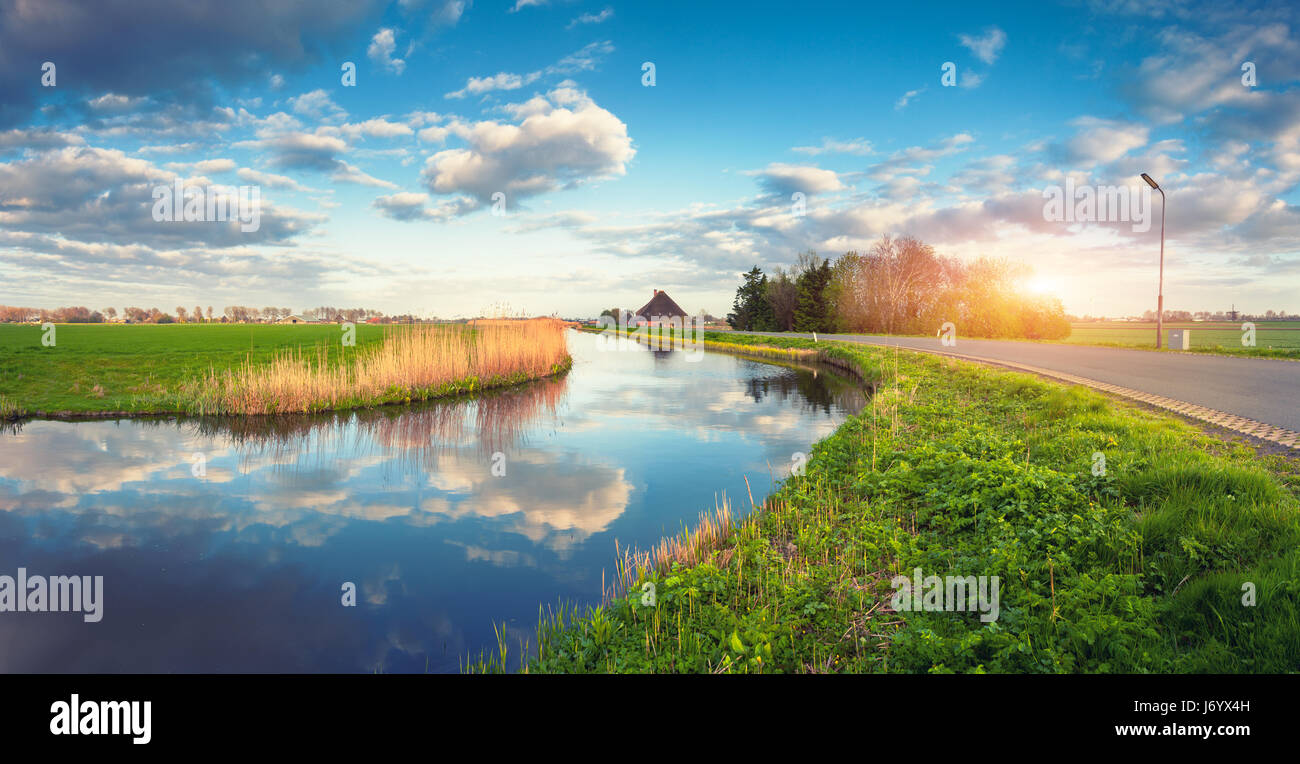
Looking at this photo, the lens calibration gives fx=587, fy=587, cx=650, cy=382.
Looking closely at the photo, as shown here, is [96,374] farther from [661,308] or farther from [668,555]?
[661,308]

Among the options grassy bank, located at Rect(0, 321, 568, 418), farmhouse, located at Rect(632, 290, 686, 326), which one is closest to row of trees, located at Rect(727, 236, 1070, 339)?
farmhouse, located at Rect(632, 290, 686, 326)

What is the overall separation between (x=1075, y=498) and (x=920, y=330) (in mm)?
54559

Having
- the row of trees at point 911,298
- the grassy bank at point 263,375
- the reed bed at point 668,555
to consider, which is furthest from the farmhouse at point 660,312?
the reed bed at point 668,555

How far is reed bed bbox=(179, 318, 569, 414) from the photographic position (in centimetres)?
1773

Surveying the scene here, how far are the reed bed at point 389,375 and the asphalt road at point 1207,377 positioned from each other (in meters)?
19.7

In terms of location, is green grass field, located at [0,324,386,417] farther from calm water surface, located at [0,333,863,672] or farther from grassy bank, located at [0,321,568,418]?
calm water surface, located at [0,333,863,672]

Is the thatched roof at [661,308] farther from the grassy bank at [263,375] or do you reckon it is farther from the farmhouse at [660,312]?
the grassy bank at [263,375]

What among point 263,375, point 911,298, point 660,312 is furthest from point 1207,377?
point 660,312

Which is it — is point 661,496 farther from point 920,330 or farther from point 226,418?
point 920,330

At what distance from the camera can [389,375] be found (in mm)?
20219

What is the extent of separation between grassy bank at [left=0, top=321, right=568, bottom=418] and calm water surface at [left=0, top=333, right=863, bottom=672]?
1495 millimetres

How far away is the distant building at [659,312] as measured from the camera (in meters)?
100

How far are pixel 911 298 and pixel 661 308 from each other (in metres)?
50.4
